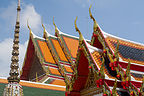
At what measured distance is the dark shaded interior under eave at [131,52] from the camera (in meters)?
8.95

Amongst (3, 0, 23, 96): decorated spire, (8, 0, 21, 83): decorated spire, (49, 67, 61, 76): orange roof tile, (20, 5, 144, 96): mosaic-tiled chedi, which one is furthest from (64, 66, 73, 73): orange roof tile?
(3, 0, 23, 96): decorated spire

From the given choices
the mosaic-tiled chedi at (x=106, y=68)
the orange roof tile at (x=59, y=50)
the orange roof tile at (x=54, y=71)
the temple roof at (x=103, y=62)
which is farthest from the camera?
the orange roof tile at (x=59, y=50)

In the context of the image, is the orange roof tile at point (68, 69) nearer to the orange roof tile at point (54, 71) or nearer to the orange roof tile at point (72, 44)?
the orange roof tile at point (54, 71)

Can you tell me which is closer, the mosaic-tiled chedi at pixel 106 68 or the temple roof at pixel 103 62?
the mosaic-tiled chedi at pixel 106 68

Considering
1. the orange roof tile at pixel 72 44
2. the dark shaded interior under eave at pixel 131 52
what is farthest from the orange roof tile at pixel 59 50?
the dark shaded interior under eave at pixel 131 52

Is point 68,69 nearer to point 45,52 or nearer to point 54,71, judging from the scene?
point 54,71

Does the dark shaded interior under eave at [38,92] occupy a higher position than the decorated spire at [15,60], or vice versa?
the decorated spire at [15,60]

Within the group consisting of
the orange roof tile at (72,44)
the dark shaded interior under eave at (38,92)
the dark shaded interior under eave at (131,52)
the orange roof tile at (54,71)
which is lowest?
the dark shaded interior under eave at (38,92)

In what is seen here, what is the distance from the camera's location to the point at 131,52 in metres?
9.45

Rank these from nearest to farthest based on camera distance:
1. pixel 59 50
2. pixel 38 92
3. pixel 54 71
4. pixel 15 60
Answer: pixel 15 60, pixel 38 92, pixel 54 71, pixel 59 50

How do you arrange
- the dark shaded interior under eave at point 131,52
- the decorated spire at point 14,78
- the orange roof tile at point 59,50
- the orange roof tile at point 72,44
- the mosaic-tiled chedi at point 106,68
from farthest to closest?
the orange roof tile at point 72,44, the orange roof tile at point 59,50, the dark shaded interior under eave at point 131,52, the mosaic-tiled chedi at point 106,68, the decorated spire at point 14,78

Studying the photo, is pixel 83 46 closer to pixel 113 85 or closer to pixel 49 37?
pixel 113 85

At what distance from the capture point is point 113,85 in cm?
749

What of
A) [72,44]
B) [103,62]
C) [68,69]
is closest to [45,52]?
[68,69]
